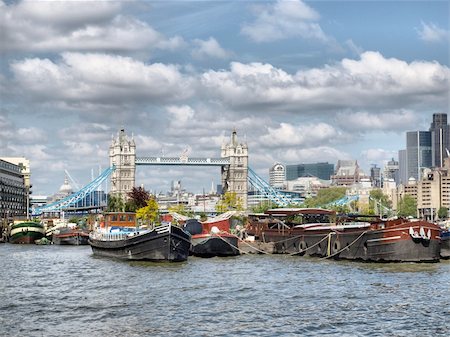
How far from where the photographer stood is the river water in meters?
34.0

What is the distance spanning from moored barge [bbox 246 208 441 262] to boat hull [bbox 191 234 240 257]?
6.69m

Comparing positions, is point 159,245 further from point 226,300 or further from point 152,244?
point 226,300

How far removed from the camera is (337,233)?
70.2 m

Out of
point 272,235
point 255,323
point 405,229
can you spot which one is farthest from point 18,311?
point 272,235

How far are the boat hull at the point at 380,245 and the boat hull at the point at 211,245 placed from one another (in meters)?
7.10

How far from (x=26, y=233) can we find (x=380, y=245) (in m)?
65.8

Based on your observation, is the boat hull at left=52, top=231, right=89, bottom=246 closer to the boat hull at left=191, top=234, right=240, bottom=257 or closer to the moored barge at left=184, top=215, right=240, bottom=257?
the moored barge at left=184, top=215, right=240, bottom=257

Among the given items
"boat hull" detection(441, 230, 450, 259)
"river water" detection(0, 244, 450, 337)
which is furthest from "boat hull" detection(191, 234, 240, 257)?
"boat hull" detection(441, 230, 450, 259)

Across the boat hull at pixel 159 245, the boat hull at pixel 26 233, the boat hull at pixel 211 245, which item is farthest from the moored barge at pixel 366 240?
the boat hull at pixel 26 233

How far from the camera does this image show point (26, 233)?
117938mm

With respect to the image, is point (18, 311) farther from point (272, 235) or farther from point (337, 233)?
point (272, 235)

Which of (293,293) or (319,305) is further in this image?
(293,293)

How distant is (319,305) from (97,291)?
12.4 m

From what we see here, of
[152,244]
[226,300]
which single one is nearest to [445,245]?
[152,244]
